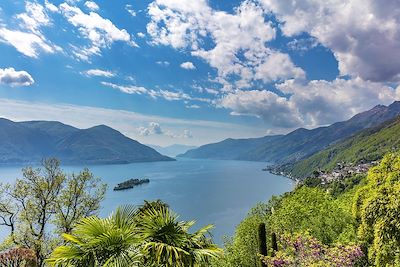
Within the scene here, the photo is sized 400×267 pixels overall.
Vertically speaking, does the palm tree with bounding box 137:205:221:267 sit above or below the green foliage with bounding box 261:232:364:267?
above

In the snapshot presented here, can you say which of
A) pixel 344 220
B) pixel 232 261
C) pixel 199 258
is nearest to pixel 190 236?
pixel 199 258

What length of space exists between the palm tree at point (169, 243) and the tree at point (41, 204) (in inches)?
887

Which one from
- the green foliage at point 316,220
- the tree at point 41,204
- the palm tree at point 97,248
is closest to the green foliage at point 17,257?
the tree at point 41,204

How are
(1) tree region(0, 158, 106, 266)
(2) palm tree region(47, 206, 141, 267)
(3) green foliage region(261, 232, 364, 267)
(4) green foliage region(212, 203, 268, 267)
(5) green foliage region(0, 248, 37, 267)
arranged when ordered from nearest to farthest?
(2) palm tree region(47, 206, 141, 267) < (3) green foliage region(261, 232, 364, 267) < (5) green foliage region(0, 248, 37, 267) < (1) tree region(0, 158, 106, 266) < (4) green foliage region(212, 203, 268, 267)

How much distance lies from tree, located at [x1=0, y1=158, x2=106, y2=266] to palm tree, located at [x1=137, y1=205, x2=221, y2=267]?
887 inches

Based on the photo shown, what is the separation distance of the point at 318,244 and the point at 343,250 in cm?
→ 117

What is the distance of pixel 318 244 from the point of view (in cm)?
1641

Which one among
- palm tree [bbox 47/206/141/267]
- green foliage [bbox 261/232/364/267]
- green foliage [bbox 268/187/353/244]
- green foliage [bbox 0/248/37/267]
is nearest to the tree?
green foliage [bbox 0/248/37/267]

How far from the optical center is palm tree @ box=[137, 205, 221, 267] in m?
8.92

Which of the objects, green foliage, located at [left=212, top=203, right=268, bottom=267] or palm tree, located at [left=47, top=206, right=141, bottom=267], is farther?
green foliage, located at [left=212, top=203, right=268, bottom=267]

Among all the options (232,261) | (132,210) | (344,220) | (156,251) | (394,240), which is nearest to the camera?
(156,251)

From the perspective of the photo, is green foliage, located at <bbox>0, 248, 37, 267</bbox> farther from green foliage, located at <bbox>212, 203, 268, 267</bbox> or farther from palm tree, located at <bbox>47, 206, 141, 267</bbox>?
green foliage, located at <bbox>212, 203, 268, 267</bbox>

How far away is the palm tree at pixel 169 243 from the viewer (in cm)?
892

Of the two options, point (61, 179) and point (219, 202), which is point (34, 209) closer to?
point (61, 179)
